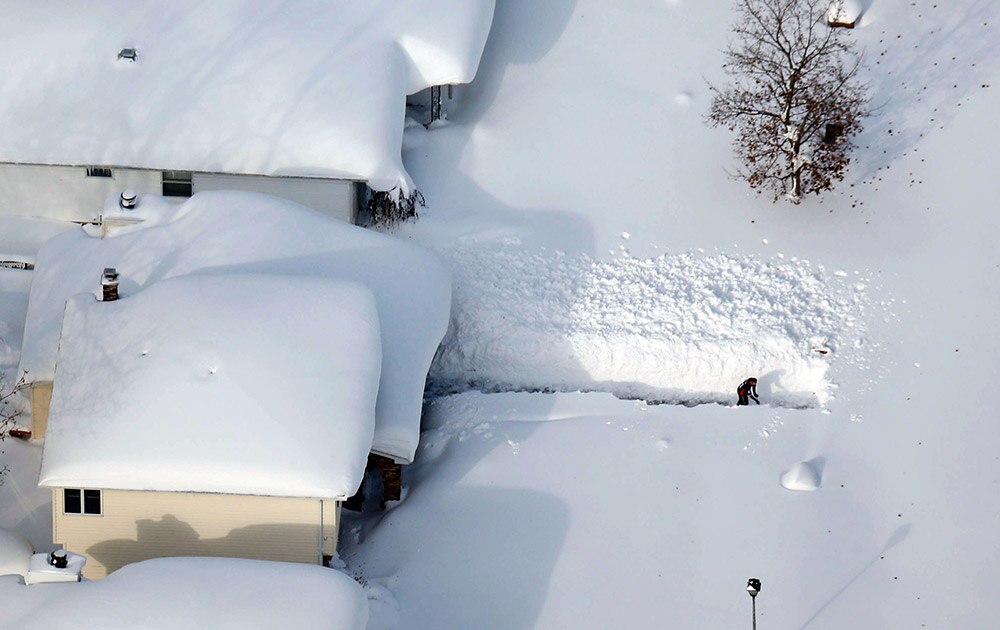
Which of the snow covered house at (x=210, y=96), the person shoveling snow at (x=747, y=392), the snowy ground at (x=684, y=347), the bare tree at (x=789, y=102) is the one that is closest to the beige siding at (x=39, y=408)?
the snowy ground at (x=684, y=347)

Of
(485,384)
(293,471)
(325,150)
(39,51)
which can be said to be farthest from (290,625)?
(39,51)

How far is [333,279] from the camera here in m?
29.7

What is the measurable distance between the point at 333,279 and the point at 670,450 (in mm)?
6321

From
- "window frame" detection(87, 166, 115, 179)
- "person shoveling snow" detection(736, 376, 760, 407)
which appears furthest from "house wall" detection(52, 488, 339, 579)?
"window frame" detection(87, 166, 115, 179)

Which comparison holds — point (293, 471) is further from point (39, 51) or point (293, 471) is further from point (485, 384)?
point (39, 51)

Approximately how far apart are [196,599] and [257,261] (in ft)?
27.6

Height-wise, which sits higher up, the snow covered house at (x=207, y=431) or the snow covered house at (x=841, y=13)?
the snow covered house at (x=841, y=13)

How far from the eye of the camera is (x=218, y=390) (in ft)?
89.3

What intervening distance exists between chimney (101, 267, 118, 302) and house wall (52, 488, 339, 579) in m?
3.60

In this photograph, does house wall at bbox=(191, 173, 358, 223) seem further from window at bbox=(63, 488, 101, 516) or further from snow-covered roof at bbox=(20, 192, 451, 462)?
window at bbox=(63, 488, 101, 516)

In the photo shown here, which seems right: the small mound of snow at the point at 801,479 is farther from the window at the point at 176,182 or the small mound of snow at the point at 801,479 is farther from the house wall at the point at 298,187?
the window at the point at 176,182

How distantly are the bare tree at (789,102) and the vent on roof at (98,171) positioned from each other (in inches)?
480

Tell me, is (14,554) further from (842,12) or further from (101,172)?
(842,12)

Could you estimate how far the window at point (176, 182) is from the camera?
1375 inches
